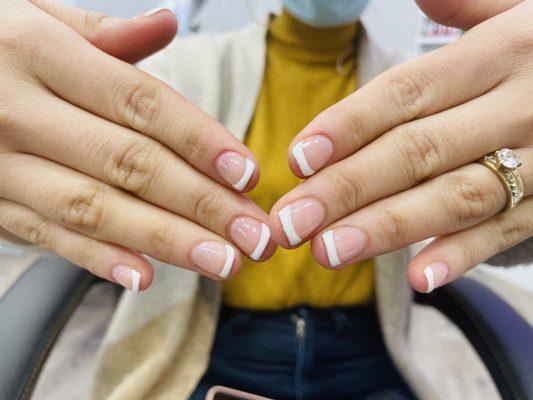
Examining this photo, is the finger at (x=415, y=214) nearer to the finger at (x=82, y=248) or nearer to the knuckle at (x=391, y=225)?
the knuckle at (x=391, y=225)

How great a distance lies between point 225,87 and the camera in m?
0.60

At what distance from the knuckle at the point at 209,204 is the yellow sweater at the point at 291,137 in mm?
218

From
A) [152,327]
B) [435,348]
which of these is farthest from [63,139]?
[435,348]

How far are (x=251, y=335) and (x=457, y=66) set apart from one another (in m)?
0.41

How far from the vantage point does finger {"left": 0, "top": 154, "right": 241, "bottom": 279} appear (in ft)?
1.13

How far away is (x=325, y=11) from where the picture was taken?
56 cm

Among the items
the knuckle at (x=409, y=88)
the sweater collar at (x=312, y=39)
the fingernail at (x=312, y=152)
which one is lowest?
the fingernail at (x=312, y=152)

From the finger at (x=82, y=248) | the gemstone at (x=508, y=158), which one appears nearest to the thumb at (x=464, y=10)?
the gemstone at (x=508, y=158)

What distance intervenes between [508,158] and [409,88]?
10 centimetres

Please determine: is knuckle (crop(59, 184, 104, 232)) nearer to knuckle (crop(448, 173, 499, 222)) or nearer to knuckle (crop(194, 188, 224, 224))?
knuckle (crop(194, 188, 224, 224))

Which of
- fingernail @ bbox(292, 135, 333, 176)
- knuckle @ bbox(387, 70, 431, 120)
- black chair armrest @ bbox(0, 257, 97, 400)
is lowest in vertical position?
black chair armrest @ bbox(0, 257, 97, 400)

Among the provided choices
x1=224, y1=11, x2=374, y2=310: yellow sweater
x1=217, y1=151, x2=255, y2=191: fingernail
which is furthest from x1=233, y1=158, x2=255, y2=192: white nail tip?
x1=224, y1=11, x2=374, y2=310: yellow sweater

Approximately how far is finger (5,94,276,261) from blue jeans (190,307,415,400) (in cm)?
25

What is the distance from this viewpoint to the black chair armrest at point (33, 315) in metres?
0.39
